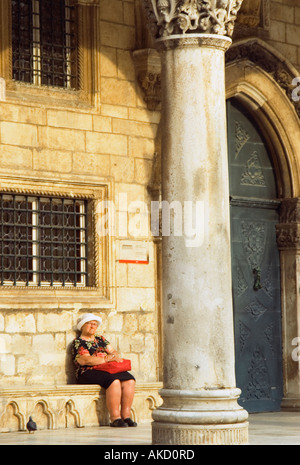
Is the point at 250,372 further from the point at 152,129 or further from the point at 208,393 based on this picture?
the point at 208,393

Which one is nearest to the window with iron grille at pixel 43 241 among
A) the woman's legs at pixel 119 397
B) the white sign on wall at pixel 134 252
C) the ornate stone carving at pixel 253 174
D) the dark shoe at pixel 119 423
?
the white sign on wall at pixel 134 252

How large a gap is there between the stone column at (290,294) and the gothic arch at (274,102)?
0.33 meters

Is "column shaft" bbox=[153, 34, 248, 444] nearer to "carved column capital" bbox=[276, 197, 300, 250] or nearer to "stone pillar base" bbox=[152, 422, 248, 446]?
"stone pillar base" bbox=[152, 422, 248, 446]

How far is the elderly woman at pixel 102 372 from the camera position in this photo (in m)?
12.9

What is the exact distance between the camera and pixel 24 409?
1255cm

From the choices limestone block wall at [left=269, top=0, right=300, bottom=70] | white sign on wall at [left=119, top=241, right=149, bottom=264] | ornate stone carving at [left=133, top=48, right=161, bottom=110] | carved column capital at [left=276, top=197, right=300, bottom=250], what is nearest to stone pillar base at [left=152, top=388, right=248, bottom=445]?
white sign on wall at [left=119, top=241, right=149, bottom=264]

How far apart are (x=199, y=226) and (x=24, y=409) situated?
320 centimetres

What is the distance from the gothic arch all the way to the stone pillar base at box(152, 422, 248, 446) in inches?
240

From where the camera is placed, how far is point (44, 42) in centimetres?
1368

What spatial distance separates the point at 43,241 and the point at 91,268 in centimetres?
73

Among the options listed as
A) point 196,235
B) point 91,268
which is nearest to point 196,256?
point 196,235

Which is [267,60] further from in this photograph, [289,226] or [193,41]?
[193,41]

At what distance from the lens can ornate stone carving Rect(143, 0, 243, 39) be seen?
10742mm
